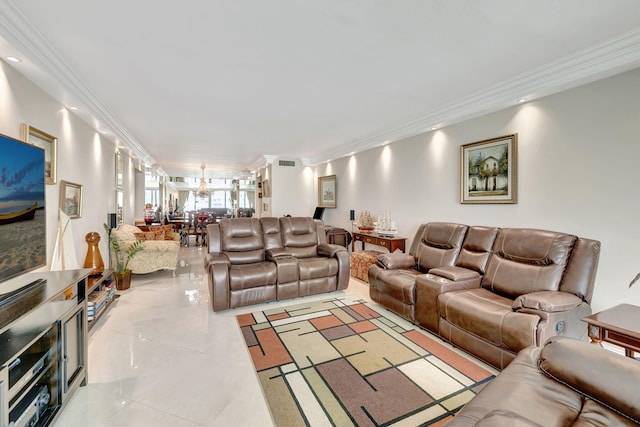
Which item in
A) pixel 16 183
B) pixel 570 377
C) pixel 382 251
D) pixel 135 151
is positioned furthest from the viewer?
pixel 135 151

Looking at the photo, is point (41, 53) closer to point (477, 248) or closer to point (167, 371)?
point (167, 371)

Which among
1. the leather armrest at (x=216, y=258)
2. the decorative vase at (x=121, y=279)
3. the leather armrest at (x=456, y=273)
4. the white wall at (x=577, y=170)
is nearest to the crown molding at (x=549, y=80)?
the white wall at (x=577, y=170)

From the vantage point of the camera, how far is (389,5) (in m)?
1.78

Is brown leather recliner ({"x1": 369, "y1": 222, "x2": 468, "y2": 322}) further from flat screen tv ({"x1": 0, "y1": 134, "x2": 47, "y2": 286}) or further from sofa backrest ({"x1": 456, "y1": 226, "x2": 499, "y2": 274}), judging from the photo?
flat screen tv ({"x1": 0, "y1": 134, "x2": 47, "y2": 286})

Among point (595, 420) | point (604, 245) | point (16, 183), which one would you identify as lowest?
point (595, 420)

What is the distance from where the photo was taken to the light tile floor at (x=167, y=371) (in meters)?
1.69

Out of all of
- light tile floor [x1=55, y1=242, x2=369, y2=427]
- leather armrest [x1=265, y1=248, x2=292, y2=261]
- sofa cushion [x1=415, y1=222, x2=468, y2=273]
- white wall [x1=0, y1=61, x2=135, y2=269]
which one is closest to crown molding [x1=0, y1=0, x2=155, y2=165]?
white wall [x1=0, y1=61, x2=135, y2=269]

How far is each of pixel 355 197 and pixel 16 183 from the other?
5033mm

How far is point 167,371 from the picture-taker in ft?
6.99

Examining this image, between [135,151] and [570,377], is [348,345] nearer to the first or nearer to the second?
[570,377]

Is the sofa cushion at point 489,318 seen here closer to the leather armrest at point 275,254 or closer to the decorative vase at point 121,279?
the leather armrest at point 275,254

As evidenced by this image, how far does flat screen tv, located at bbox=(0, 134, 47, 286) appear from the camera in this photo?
5.05ft

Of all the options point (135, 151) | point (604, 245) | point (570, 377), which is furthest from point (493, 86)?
point (135, 151)

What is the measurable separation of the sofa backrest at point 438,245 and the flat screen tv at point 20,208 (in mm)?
3626
